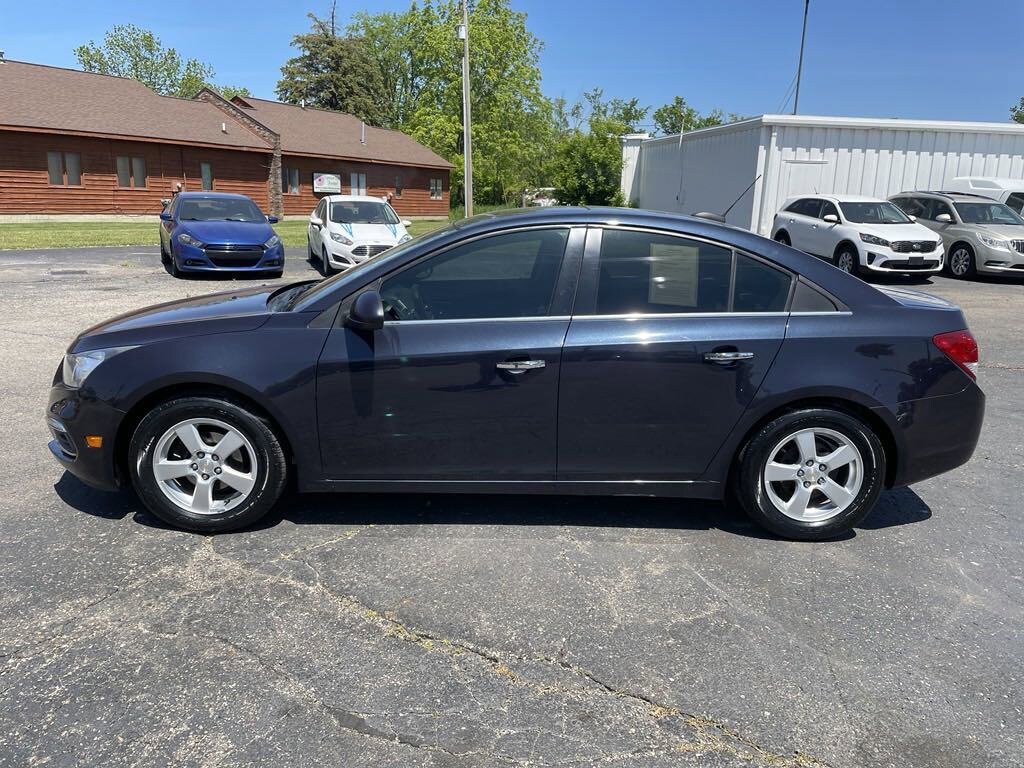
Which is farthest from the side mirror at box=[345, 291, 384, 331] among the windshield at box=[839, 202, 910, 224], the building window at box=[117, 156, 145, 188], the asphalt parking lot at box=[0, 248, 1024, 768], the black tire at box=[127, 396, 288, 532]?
the building window at box=[117, 156, 145, 188]

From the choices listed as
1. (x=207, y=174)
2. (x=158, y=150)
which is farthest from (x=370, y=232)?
(x=207, y=174)

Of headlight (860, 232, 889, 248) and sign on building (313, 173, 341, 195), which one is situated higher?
sign on building (313, 173, 341, 195)

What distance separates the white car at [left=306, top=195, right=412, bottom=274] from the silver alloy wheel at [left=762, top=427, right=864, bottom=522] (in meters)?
10.9

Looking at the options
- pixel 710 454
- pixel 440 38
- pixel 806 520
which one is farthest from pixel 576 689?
pixel 440 38

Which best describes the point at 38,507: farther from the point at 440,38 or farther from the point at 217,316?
the point at 440,38

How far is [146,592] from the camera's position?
128 inches

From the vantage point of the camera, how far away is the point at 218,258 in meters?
13.4

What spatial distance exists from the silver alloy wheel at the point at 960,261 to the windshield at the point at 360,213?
458 inches

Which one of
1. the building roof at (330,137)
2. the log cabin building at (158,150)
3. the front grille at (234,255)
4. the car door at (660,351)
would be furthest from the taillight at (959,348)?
the building roof at (330,137)

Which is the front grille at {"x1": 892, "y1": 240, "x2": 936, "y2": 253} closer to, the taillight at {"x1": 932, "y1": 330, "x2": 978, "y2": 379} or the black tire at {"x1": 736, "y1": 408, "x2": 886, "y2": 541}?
the taillight at {"x1": 932, "y1": 330, "x2": 978, "y2": 379}

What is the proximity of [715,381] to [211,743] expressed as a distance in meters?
2.55

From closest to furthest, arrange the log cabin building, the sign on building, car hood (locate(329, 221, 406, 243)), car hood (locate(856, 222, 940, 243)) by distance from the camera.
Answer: car hood (locate(856, 222, 940, 243)) → car hood (locate(329, 221, 406, 243)) → the log cabin building → the sign on building

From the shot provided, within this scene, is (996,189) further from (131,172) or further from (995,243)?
(131,172)

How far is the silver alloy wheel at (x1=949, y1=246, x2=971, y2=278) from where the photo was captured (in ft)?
51.6
